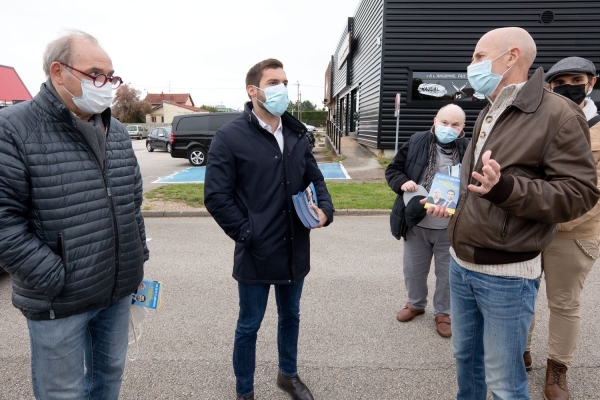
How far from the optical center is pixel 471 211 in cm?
179

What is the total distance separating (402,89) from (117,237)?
1275 cm

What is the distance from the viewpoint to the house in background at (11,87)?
6.79 meters

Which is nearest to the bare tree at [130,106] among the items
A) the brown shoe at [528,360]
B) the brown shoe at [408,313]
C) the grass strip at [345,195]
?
the grass strip at [345,195]

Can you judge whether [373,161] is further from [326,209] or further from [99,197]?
[99,197]

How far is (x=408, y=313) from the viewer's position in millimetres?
3428

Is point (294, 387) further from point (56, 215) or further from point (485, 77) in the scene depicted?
point (485, 77)

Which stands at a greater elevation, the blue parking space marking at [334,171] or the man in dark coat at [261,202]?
the man in dark coat at [261,202]

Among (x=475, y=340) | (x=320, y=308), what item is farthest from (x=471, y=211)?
(x=320, y=308)

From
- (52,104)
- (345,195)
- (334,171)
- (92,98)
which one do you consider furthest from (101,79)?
(334,171)

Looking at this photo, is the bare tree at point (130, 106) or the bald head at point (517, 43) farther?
the bare tree at point (130, 106)

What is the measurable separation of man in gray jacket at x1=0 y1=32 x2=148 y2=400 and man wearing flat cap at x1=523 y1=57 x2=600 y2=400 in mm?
2433

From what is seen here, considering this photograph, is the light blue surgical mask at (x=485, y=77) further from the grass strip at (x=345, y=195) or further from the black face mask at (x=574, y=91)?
the grass strip at (x=345, y=195)

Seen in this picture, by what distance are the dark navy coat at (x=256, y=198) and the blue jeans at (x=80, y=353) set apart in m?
0.68

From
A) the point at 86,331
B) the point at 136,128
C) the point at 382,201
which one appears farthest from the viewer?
the point at 136,128
